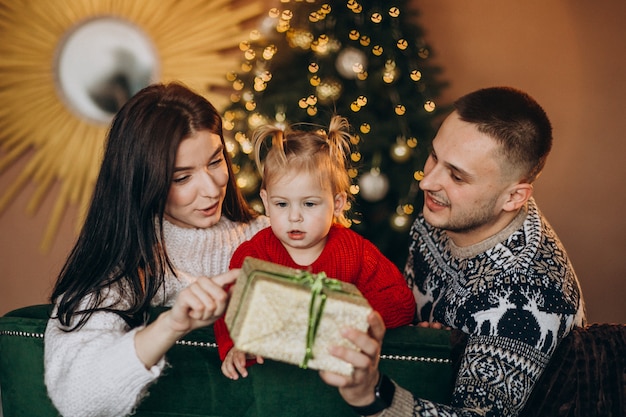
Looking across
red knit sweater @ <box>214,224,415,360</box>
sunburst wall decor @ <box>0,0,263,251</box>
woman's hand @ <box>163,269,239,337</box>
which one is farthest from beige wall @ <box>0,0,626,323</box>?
woman's hand @ <box>163,269,239,337</box>

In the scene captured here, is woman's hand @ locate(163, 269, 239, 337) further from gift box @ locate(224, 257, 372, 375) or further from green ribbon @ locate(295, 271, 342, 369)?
green ribbon @ locate(295, 271, 342, 369)

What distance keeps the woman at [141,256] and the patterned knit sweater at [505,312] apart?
26.4 inches

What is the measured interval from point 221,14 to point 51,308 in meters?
2.62

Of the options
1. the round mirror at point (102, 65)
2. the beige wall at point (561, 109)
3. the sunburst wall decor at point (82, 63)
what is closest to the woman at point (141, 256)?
the sunburst wall decor at point (82, 63)

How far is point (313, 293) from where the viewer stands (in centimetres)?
134

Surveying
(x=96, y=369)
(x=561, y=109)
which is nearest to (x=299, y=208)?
(x=96, y=369)

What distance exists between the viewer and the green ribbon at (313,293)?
1.35 m

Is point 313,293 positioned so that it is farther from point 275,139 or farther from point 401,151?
point 401,151

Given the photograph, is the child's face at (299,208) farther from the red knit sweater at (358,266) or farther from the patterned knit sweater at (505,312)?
the patterned knit sweater at (505,312)

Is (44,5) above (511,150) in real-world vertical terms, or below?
above

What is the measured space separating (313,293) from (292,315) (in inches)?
2.6

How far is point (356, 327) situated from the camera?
4.54 ft

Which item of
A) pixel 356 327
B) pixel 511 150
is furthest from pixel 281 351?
pixel 511 150

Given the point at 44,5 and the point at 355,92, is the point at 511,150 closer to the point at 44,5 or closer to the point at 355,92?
the point at 355,92
